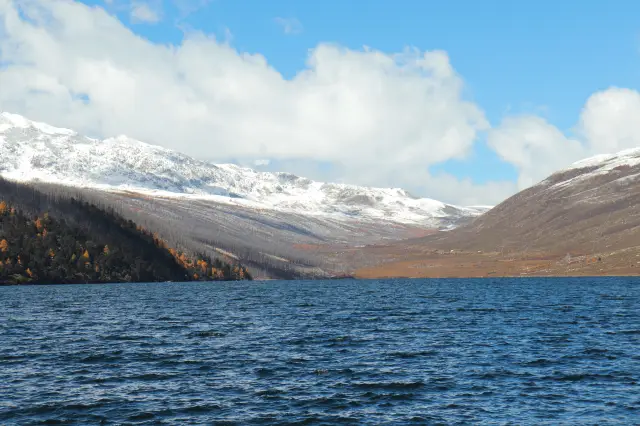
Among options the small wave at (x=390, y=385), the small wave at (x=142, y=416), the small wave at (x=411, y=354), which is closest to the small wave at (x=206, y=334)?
the small wave at (x=411, y=354)

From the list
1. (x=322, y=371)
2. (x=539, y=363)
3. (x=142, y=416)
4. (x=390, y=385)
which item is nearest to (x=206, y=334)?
(x=322, y=371)

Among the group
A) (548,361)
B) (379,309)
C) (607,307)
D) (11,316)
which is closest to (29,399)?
(548,361)

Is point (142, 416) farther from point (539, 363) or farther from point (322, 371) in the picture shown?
point (539, 363)

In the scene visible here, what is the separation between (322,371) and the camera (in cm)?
6044

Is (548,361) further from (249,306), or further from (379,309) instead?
(249,306)

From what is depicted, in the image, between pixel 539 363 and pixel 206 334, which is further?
pixel 206 334

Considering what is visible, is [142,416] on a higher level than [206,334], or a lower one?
lower

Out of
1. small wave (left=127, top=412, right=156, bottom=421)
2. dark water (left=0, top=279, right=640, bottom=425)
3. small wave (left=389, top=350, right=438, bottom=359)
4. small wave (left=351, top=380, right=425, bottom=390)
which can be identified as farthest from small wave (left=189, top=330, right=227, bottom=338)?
small wave (left=127, top=412, right=156, bottom=421)

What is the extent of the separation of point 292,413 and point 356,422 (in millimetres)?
4600

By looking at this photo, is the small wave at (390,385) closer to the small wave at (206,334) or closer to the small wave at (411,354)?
the small wave at (411,354)

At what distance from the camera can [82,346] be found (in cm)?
7662

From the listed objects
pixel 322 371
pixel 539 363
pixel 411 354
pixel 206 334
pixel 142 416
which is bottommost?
pixel 142 416

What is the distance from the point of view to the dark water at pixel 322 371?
150 ft

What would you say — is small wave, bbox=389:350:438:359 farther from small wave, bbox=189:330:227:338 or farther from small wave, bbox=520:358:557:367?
small wave, bbox=189:330:227:338
